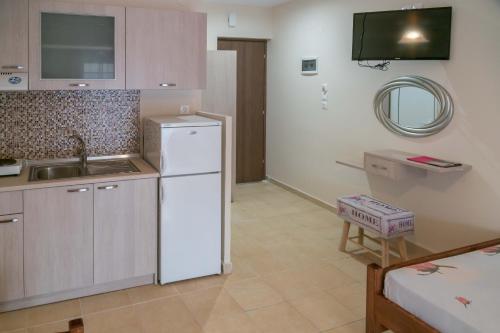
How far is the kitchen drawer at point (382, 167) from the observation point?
13.3 ft

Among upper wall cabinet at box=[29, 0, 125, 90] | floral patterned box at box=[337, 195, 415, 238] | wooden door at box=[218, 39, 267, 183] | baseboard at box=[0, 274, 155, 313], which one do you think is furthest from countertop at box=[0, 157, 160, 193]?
wooden door at box=[218, 39, 267, 183]

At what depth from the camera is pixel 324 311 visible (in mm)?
3238

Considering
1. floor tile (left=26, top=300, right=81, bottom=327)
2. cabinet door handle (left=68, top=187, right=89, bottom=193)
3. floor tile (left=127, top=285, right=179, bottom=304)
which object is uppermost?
cabinet door handle (left=68, top=187, right=89, bottom=193)

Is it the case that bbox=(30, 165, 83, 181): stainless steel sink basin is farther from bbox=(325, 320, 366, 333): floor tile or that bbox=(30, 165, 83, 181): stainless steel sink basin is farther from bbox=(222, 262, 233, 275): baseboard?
bbox=(325, 320, 366, 333): floor tile

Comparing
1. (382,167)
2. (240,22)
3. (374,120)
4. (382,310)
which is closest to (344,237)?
(382,167)

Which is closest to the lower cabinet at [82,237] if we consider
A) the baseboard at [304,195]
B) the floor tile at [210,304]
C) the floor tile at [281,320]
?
the floor tile at [210,304]

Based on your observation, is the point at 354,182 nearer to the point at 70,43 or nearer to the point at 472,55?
the point at 472,55

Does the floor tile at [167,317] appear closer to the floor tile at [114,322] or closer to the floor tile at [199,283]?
the floor tile at [114,322]

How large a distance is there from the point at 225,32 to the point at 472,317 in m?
4.94

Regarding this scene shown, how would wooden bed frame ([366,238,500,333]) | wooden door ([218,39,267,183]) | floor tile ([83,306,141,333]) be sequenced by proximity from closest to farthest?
1. wooden bed frame ([366,238,500,333])
2. floor tile ([83,306,141,333])
3. wooden door ([218,39,267,183])

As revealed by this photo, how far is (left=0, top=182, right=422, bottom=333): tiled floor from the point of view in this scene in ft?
9.91

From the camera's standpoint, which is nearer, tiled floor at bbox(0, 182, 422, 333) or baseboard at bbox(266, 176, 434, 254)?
tiled floor at bbox(0, 182, 422, 333)

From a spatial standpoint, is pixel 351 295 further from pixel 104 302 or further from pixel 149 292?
pixel 104 302

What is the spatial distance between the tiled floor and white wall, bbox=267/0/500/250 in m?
0.84
